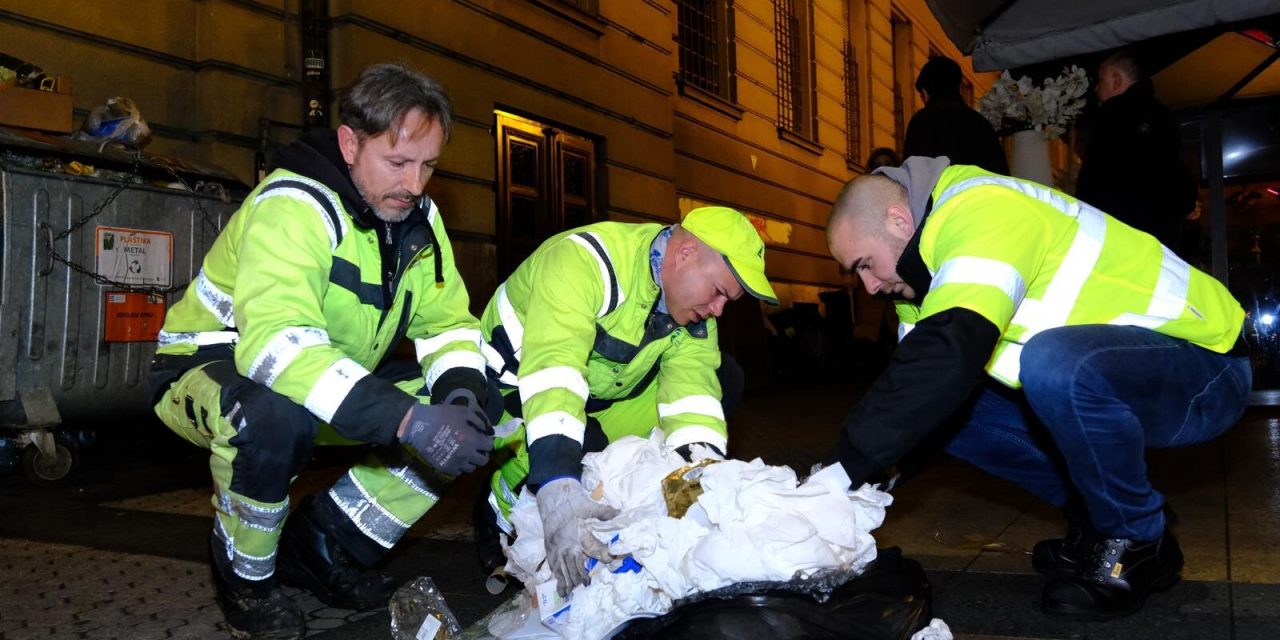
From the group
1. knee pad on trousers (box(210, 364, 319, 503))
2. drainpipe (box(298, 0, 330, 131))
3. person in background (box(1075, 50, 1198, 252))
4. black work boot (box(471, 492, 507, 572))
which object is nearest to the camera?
knee pad on trousers (box(210, 364, 319, 503))

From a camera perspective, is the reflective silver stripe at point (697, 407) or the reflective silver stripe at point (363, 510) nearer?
the reflective silver stripe at point (363, 510)

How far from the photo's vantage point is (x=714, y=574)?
6.45 ft

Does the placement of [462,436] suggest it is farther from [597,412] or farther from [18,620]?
[18,620]

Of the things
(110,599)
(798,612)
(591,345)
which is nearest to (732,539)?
(798,612)

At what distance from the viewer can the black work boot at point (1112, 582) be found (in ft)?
7.76

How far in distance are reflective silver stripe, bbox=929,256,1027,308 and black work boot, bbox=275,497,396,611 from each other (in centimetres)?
166

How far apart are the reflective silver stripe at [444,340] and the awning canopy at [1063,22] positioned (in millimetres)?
2721

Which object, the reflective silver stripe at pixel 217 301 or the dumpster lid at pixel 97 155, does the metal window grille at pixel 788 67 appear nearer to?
the dumpster lid at pixel 97 155

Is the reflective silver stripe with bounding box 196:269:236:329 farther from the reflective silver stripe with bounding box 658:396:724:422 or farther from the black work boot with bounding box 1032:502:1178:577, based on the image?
the black work boot with bounding box 1032:502:1178:577

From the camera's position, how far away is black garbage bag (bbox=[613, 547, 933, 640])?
191 cm

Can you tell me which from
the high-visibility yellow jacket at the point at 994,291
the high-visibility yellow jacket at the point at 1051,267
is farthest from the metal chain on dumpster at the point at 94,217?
the high-visibility yellow jacket at the point at 1051,267

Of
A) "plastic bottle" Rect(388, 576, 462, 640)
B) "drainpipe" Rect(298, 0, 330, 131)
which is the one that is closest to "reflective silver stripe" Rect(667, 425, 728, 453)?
"plastic bottle" Rect(388, 576, 462, 640)

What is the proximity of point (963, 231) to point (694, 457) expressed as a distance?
85cm

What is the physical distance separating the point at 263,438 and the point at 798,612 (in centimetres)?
125
